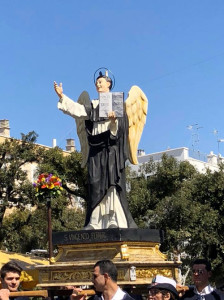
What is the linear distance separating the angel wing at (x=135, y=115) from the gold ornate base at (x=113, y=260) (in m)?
1.97

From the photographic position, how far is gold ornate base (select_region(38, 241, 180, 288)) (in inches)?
416

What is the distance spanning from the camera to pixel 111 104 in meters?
12.4

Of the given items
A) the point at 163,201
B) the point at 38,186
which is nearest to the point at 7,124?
the point at 163,201

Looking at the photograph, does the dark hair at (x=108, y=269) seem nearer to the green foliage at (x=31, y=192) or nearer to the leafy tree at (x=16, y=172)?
the green foliage at (x=31, y=192)

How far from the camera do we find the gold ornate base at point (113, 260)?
10578 millimetres

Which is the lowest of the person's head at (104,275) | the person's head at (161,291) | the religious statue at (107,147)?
the person's head at (161,291)

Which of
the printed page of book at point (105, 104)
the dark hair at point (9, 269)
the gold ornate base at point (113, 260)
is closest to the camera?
the dark hair at point (9, 269)

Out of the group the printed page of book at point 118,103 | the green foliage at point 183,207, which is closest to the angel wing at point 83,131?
the printed page of book at point 118,103

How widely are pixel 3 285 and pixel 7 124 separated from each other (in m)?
42.9

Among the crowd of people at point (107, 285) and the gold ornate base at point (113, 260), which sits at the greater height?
the gold ornate base at point (113, 260)

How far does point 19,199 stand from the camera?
28812 millimetres

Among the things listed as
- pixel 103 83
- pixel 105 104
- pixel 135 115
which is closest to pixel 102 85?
pixel 103 83

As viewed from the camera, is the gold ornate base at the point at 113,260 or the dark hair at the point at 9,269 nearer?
the dark hair at the point at 9,269

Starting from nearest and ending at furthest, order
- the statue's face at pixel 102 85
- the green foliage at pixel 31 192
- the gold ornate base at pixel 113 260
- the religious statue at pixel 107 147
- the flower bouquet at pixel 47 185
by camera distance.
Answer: the gold ornate base at pixel 113 260 → the religious statue at pixel 107 147 → the statue's face at pixel 102 85 → the flower bouquet at pixel 47 185 → the green foliage at pixel 31 192
